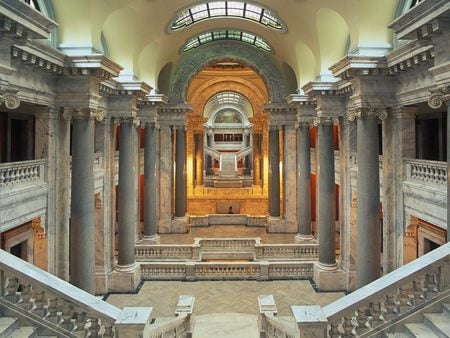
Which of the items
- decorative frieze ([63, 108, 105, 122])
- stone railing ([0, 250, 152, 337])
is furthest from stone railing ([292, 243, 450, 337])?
decorative frieze ([63, 108, 105, 122])

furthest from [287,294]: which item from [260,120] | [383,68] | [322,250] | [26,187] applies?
[260,120]

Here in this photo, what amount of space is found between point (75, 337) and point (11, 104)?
3948 millimetres

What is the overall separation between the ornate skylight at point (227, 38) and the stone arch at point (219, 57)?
0.82 feet

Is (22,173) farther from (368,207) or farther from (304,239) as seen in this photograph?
(304,239)

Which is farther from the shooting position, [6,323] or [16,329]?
[16,329]

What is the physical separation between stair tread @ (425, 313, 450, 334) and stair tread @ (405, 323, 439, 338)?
0.11 meters

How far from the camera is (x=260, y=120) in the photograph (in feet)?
105

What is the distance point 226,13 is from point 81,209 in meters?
11.8

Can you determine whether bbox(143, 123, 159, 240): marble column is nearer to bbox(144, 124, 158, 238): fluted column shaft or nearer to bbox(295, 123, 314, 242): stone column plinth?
bbox(144, 124, 158, 238): fluted column shaft

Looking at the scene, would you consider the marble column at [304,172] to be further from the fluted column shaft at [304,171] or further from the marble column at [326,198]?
the marble column at [326,198]

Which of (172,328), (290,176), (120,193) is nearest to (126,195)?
(120,193)

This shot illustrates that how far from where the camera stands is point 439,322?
5188 mm

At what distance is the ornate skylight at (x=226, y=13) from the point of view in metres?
16.3

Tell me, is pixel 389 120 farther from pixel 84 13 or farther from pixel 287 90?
pixel 287 90
